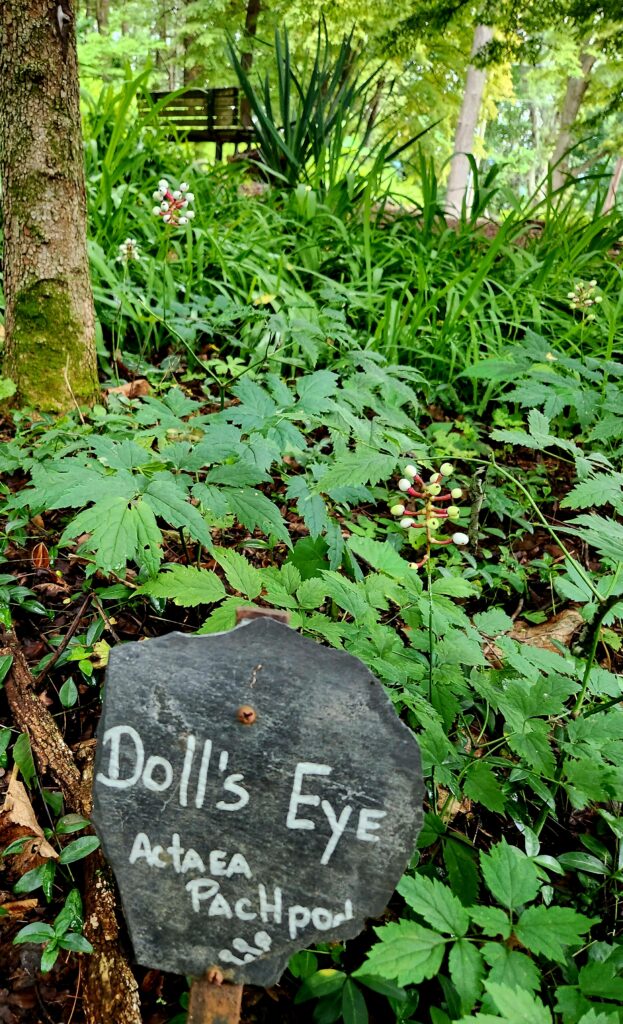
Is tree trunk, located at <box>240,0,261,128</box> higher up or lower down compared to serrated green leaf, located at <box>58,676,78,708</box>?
higher up

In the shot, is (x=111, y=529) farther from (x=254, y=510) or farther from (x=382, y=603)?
(x=382, y=603)

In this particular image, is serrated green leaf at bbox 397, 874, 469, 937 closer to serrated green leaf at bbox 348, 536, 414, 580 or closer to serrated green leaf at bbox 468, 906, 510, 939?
serrated green leaf at bbox 468, 906, 510, 939

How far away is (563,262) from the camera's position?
11.6ft

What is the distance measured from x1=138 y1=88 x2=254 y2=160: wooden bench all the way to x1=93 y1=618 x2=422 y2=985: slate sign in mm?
8049

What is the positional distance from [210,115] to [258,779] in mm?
8926

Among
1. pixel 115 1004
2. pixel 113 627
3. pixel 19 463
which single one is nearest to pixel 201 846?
pixel 115 1004

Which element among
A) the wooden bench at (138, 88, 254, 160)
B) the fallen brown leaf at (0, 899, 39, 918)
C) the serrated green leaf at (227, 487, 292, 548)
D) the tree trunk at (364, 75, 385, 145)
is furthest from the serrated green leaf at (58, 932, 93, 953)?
the wooden bench at (138, 88, 254, 160)

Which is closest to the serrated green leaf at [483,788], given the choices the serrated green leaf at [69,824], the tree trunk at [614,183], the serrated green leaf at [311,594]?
the serrated green leaf at [311,594]

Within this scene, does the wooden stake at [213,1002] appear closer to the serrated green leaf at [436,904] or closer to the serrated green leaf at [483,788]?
the serrated green leaf at [436,904]

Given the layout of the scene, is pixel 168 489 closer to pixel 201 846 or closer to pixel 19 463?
pixel 201 846

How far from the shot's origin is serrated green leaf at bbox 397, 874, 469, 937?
2.69ft

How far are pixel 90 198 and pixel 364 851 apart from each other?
129 inches

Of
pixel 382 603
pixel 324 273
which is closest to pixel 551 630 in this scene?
pixel 382 603

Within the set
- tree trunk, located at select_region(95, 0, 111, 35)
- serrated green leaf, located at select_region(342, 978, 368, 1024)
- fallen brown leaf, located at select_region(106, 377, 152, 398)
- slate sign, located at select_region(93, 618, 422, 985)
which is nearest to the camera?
slate sign, located at select_region(93, 618, 422, 985)
